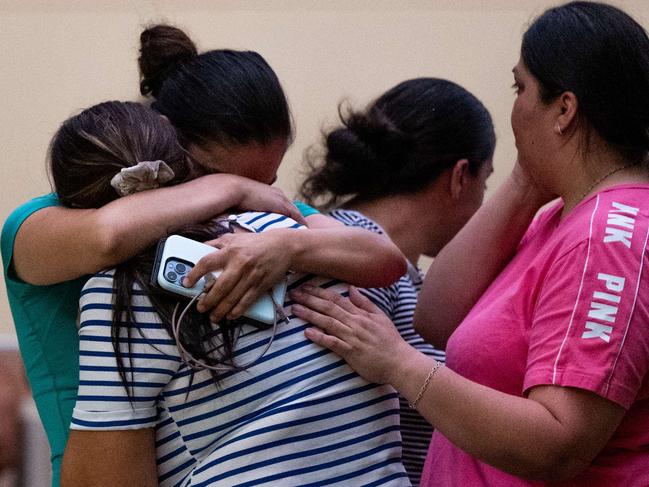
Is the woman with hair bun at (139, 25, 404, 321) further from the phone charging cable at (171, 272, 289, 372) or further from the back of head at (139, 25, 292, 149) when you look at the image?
the phone charging cable at (171, 272, 289, 372)

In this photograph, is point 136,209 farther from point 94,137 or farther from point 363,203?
point 363,203

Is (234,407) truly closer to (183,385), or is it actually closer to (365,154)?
(183,385)

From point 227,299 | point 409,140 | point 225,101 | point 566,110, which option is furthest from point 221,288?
point 409,140

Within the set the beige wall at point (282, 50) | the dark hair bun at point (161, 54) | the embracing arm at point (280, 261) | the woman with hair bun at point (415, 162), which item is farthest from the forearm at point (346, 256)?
the beige wall at point (282, 50)

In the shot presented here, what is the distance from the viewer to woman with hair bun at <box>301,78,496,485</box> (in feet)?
7.34

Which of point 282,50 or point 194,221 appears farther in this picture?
point 282,50

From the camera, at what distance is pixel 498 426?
→ 133 cm

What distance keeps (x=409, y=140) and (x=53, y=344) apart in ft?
3.48

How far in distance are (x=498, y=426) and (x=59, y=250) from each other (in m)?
0.67

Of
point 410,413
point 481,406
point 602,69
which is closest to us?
point 481,406

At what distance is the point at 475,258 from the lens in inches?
70.5

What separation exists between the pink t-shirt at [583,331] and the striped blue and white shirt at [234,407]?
238 mm

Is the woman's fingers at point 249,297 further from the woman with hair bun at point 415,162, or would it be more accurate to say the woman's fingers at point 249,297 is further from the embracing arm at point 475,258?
the woman with hair bun at point 415,162

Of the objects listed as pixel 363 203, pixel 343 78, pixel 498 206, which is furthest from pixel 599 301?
pixel 343 78
